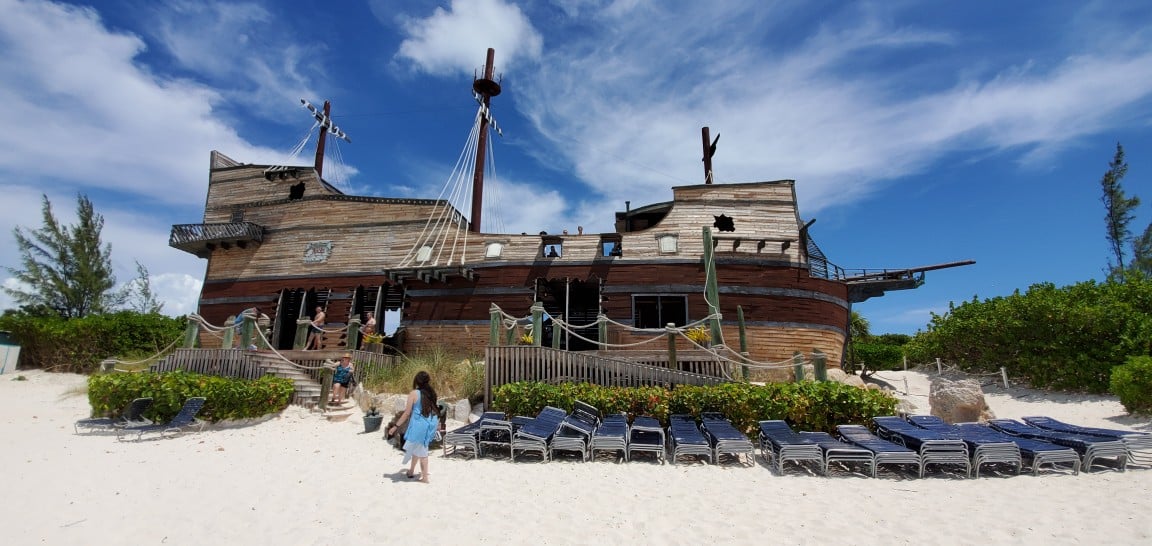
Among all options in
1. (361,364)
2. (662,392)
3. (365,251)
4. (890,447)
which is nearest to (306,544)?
(662,392)

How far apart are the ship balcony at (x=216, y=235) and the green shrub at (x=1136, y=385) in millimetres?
25142

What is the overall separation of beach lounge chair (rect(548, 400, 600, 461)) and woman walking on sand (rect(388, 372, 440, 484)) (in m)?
1.96

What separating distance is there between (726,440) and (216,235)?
20.1 meters

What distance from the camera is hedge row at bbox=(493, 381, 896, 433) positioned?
870 cm

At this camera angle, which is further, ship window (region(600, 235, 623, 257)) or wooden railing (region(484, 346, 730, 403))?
ship window (region(600, 235, 623, 257))

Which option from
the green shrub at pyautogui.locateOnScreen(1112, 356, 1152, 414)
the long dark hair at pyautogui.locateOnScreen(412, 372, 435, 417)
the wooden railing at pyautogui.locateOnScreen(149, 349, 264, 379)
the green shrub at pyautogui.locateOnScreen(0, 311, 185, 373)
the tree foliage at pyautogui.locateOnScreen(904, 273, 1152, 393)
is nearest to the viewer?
the long dark hair at pyautogui.locateOnScreen(412, 372, 435, 417)

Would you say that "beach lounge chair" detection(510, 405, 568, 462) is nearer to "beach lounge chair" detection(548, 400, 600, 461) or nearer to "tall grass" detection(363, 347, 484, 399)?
"beach lounge chair" detection(548, 400, 600, 461)

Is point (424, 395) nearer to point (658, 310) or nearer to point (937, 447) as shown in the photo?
point (937, 447)

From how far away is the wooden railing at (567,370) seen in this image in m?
10.2

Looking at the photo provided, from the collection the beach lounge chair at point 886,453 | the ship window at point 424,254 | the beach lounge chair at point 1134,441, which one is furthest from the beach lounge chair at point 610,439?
the ship window at point 424,254

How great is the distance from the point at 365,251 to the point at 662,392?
512 inches

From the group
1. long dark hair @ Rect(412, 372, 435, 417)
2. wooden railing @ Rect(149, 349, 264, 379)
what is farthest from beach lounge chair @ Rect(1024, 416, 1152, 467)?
wooden railing @ Rect(149, 349, 264, 379)

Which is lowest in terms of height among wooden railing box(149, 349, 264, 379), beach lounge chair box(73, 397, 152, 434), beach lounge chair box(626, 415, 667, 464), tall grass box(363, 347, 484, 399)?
beach lounge chair box(626, 415, 667, 464)

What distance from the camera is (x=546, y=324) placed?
1788 cm
